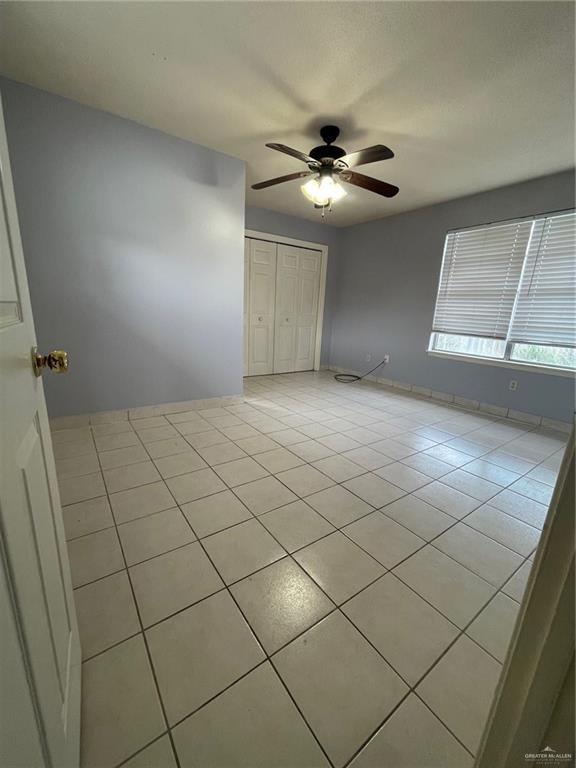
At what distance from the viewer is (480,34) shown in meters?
1.57

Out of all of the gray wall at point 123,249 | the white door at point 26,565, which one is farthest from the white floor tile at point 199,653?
the gray wall at point 123,249

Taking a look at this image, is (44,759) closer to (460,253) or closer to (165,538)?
(165,538)

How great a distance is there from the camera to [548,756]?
0.48 m

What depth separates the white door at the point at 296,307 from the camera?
16.6 feet

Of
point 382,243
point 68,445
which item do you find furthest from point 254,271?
point 68,445

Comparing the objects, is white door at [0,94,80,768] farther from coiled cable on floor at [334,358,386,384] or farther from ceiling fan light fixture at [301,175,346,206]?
coiled cable on floor at [334,358,386,384]

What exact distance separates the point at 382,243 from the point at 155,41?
3798 mm

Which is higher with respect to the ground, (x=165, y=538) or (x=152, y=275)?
(x=152, y=275)

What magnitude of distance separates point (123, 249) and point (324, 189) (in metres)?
1.83

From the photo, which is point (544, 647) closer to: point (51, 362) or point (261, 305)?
point (51, 362)

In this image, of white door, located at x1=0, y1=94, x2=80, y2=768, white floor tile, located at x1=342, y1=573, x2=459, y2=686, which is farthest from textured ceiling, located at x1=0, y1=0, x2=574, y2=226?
white floor tile, located at x1=342, y1=573, x2=459, y2=686

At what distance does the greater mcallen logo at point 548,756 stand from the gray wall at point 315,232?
200 inches

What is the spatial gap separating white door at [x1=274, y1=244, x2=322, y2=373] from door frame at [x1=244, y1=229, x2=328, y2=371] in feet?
0.19

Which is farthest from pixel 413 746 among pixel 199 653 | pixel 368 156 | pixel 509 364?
pixel 509 364
